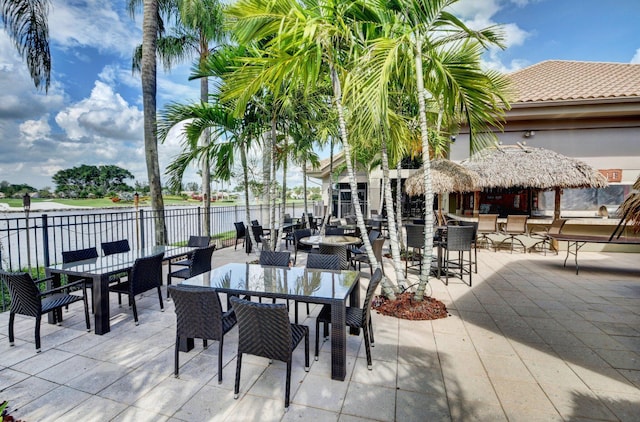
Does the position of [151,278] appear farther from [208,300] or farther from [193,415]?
[193,415]

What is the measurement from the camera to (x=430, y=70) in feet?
14.5

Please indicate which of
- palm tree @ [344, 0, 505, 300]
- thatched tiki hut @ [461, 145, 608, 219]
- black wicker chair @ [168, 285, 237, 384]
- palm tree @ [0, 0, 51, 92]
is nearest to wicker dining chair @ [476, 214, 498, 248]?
thatched tiki hut @ [461, 145, 608, 219]

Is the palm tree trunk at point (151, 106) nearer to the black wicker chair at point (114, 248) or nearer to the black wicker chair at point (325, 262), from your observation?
the black wicker chair at point (114, 248)

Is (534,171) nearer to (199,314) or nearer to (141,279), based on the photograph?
(199,314)

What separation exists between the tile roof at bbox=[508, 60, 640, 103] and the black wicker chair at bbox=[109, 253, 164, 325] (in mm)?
11276

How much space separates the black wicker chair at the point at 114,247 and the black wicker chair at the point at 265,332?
392 cm

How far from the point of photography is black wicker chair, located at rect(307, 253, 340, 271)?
4094 mm

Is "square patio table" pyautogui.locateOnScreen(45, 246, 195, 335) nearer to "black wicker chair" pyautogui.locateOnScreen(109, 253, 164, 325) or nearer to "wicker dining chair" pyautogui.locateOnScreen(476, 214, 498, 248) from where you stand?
"black wicker chair" pyautogui.locateOnScreen(109, 253, 164, 325)

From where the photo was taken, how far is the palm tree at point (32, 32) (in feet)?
18.4

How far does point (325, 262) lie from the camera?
4.14 meters

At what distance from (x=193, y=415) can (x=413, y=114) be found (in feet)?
27.8

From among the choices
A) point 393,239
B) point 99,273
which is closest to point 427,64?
point 393,239

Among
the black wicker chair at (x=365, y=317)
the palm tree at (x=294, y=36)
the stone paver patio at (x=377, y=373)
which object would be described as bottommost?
the stone paver patio at (x=377, y=373)

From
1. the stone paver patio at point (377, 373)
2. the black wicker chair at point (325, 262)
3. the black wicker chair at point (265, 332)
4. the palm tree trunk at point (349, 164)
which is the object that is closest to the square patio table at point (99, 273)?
the stone paver patio at point (377, 373)
